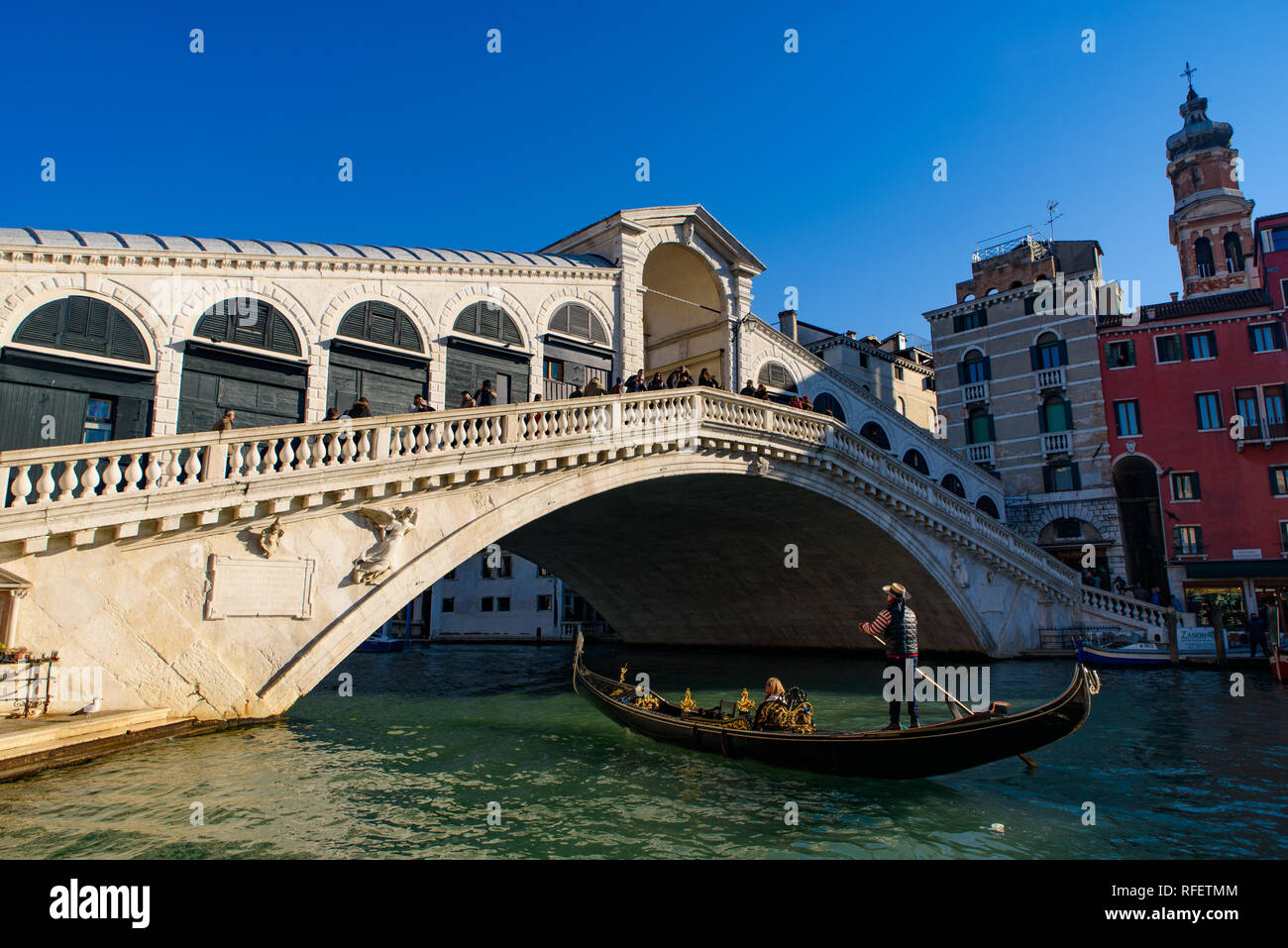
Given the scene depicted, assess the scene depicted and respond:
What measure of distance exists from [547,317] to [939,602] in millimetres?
12693

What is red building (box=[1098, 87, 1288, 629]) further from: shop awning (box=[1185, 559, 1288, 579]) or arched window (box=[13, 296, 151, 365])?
arched window (box=[13, 296, 151, 365])

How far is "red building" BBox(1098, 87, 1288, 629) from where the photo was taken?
25125mm

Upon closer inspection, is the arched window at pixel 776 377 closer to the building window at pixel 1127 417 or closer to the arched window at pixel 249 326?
the arched window at pixel 249 326

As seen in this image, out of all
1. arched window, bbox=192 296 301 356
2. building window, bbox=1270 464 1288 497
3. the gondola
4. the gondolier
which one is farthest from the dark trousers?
building window, bbox=1270 464 1288 497

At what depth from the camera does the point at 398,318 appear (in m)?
14.0

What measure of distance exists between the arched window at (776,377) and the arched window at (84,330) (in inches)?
564

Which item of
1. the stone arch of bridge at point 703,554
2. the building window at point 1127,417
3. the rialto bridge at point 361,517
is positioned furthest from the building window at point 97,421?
the building window at point 1127,417

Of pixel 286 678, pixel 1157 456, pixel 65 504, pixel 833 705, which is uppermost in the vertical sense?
pixel 1157 456

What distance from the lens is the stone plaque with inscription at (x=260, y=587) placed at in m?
9.13

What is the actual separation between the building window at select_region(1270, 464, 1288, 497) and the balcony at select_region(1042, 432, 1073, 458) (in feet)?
19.1

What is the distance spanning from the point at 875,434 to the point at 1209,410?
1164 centimetres

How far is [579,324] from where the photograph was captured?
663 inches
